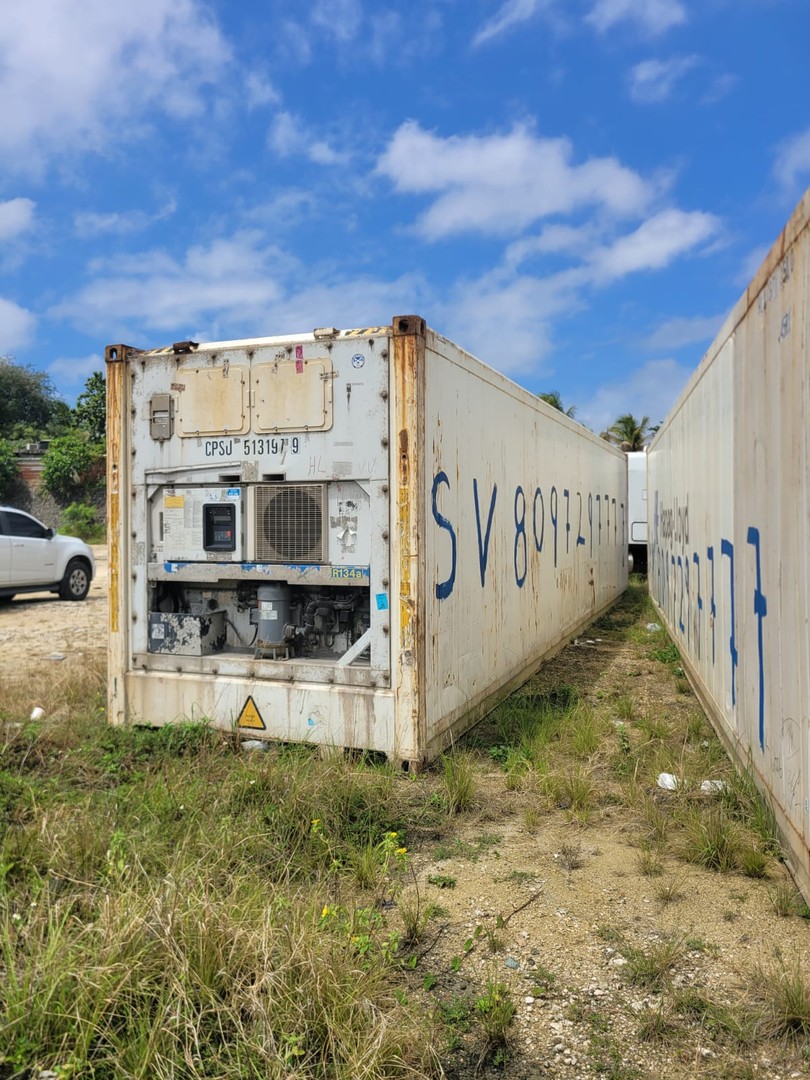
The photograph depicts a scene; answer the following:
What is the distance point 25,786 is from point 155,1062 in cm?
259

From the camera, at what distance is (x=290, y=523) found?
541 cm

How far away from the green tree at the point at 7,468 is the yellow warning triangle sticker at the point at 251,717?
102ft

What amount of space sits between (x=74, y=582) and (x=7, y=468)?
21.5 m

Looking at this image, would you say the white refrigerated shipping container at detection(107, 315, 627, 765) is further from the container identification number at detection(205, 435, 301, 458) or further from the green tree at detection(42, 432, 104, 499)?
the green tree at detection(42, 432, 104, 499)

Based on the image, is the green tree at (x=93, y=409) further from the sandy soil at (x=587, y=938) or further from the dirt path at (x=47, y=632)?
the sandy soil at (x=587, y=938)

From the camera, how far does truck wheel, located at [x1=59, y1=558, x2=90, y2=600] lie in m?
13.8

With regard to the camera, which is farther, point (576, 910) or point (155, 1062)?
point (576, 910)

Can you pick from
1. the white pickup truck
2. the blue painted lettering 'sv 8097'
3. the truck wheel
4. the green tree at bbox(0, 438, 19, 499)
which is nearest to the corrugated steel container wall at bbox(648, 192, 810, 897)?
the blue painted lettering 'sv 8097'

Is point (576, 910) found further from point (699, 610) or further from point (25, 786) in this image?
point (699, 610)

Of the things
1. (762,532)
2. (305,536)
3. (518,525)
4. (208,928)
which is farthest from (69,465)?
(208,928)

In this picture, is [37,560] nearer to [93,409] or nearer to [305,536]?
[305,536]

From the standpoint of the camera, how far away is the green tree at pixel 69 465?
31.7 meters

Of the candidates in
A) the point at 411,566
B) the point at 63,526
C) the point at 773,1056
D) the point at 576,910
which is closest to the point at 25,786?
the point at 411,566

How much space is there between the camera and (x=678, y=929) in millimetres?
3277
